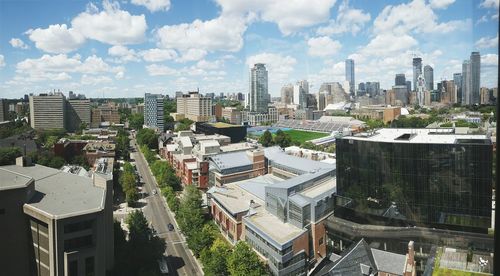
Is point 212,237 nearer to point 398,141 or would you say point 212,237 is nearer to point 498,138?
point 398,141

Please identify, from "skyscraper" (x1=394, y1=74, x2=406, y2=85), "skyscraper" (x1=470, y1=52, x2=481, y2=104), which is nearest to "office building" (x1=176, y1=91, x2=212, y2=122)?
"skyscraper" (x1=394, y1=74, x2=406, y2=85)

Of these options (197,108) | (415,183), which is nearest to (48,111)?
(197,108)

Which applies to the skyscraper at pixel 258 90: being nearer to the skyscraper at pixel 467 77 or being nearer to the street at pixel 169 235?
the street at pixel 169 235

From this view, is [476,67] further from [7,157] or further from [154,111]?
[154,111]

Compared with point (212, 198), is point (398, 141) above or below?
above

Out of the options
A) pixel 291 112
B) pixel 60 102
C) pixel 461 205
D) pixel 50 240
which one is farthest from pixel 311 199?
pixel 291 112

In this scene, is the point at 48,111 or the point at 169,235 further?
the point at 48,111
